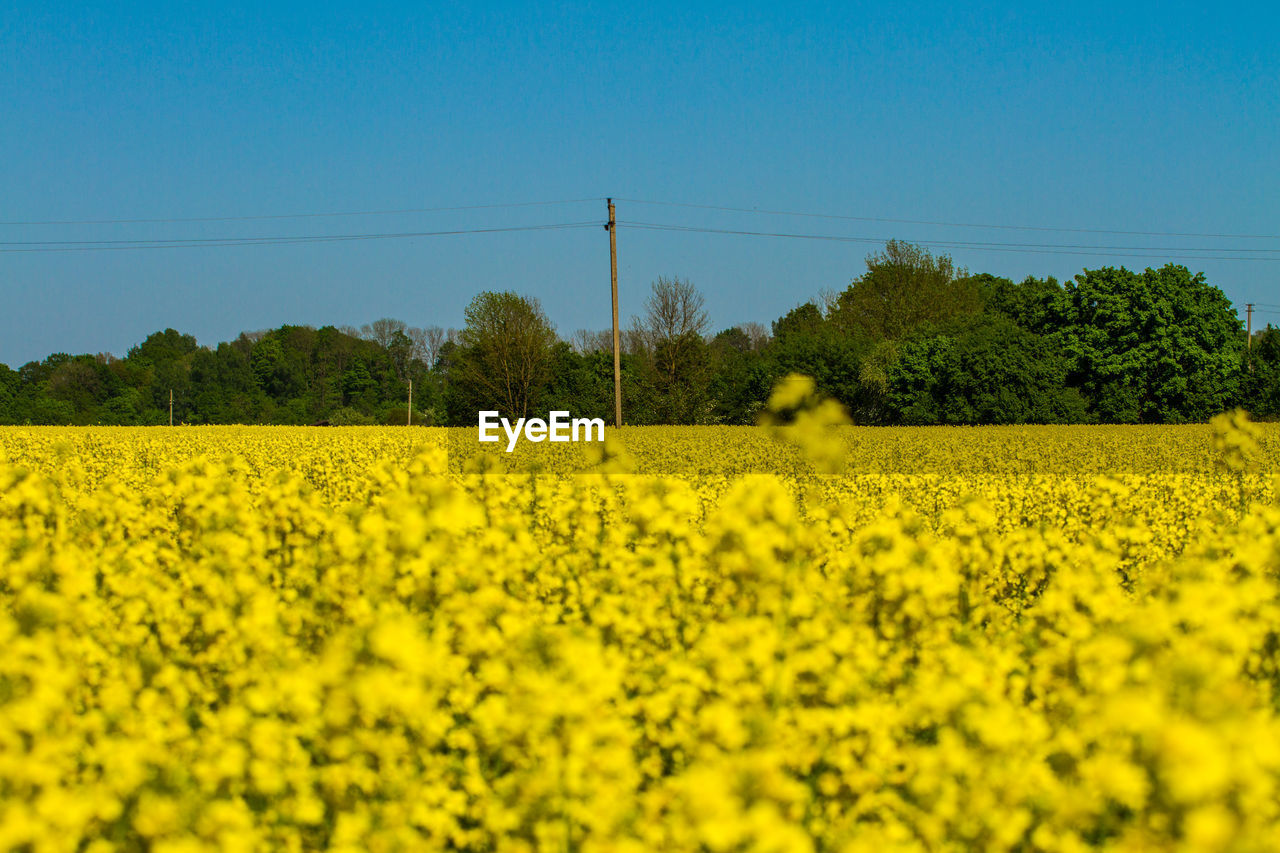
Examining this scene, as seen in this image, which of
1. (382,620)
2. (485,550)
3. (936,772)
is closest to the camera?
(936,772)

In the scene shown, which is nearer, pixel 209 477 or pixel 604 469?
pixel 209 477

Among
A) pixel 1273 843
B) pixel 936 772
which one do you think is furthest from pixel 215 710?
pixel 1273 843

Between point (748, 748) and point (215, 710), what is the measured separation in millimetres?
3305

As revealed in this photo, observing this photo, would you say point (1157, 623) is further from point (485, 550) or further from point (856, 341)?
point (856, 341)

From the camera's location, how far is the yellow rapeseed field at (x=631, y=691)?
3340 millimetres

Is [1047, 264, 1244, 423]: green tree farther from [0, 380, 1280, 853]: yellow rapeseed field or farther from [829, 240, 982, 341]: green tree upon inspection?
[0, 380, 1280, 853]: yellow rapeseed field

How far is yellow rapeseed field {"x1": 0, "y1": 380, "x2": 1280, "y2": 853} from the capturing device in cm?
334

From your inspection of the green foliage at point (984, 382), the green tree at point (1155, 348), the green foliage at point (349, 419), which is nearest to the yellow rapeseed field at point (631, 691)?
the green foliage at point (984, 382)

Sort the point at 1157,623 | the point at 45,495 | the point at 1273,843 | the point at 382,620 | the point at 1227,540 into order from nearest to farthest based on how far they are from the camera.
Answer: the point at 1273,843 < the point at 1157,623 < the point at 382,620 < the point at 1227,540 < the point at 45,495

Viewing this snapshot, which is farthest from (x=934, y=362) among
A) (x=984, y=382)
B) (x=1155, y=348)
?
(x=1155, y=348)

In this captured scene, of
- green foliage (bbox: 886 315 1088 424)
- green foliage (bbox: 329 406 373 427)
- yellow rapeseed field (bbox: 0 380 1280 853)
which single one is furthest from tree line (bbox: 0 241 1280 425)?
yellow rapeseed field (bbox: 0 380 1280 853)

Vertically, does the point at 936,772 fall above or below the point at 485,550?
below

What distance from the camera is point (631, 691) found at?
5.15 m

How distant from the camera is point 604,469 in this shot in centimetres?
967
